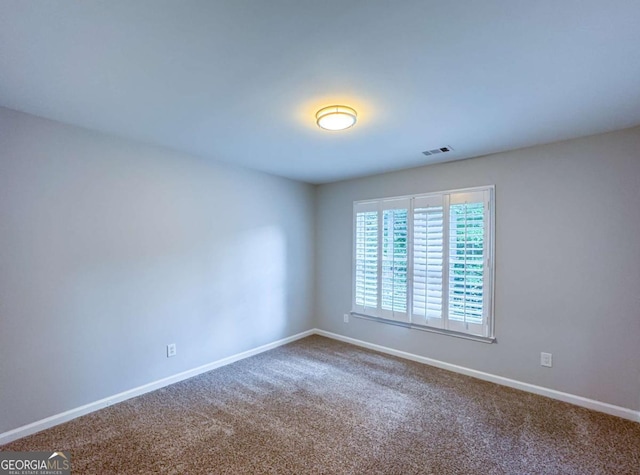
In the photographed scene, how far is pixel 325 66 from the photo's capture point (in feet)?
5.61

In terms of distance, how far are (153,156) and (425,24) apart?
8.84ft

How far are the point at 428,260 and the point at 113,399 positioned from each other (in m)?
3.43

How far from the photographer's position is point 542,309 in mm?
2943

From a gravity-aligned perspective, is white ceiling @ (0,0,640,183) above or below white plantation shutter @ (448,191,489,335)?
above

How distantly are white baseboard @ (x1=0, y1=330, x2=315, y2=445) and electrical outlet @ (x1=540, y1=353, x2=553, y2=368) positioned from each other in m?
3.05

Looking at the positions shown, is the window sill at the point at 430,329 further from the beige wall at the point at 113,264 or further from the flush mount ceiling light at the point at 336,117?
the flush mount ceiling light at the point at 336,117

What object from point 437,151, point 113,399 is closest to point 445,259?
point 437,151

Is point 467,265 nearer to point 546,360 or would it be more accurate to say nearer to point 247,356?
point 546,360

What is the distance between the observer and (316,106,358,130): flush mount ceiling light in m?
2.19

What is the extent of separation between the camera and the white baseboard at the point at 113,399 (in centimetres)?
224

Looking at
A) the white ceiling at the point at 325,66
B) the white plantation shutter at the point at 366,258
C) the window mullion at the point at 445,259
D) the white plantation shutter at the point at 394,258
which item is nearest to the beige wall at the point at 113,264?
the white ceiling at the point at 325,66

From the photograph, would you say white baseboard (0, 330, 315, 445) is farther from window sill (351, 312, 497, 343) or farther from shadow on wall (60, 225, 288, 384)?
window sill (351, 312, 497, 343)

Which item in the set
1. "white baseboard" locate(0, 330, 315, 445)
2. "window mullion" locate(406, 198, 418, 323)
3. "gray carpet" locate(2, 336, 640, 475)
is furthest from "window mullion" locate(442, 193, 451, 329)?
"white baseboard" locate(0, 330, 315, 445)

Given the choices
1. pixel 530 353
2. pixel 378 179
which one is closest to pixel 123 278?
pixel 378 179
